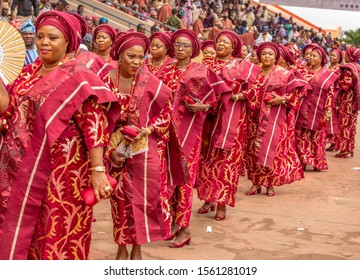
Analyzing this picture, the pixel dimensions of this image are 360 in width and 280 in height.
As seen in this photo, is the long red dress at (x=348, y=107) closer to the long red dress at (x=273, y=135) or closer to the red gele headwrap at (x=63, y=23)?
the long red dress at (x=273, y=135)

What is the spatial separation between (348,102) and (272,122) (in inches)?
186

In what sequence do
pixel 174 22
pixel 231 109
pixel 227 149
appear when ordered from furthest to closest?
pixel 174 22 < pixel 231 109 < pixel 227 149

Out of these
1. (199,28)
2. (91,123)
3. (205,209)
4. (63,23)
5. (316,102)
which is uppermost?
(199,28)

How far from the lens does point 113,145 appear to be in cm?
550

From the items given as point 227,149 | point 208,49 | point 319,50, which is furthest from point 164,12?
point 227,149

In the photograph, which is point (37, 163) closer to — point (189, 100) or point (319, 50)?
point (189, 100)

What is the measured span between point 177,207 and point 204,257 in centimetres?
66

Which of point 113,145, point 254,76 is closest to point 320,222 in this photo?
point 254,76

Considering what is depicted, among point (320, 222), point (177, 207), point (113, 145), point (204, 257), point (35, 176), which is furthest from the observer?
point (320, 222)

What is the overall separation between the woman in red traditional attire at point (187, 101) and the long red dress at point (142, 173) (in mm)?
1016

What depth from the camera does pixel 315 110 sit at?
11445 millimetres

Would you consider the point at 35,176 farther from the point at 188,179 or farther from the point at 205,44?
the point at 205,44

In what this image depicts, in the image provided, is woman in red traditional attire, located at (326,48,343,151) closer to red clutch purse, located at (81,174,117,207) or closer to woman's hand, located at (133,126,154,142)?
woman's hand, located at (133,126,154,142)

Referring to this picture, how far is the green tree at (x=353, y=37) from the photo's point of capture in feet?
180
